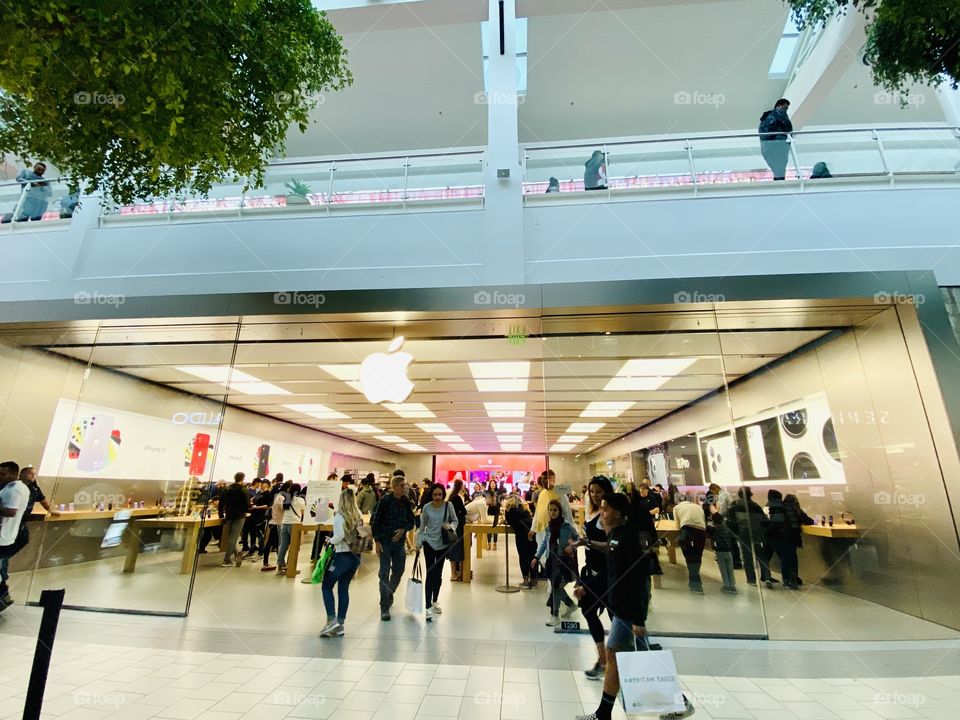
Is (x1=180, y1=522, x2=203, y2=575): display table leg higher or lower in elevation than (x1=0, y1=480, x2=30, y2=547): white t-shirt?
lower

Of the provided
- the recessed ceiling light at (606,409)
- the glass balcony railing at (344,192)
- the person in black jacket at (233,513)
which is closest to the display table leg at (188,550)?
the person in black jacket at (233,513)

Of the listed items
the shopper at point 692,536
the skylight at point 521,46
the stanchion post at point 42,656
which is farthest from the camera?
the skylight at point 521,46

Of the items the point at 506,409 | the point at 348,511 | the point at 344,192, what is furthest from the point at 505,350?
the point at 506,409

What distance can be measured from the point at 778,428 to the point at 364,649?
5.76 meters

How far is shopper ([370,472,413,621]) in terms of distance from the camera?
4730 mm

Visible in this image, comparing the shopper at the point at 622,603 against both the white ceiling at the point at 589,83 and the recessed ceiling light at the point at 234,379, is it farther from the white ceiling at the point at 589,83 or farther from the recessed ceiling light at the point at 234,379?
the white ceiling at the point at 589,83

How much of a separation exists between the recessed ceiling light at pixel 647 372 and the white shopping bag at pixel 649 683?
395 centimetres

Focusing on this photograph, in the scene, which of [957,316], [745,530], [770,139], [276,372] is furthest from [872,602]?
[276,372]

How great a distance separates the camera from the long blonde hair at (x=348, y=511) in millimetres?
4359

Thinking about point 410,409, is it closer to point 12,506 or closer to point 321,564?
point 321,564

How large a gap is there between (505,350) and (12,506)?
574cm

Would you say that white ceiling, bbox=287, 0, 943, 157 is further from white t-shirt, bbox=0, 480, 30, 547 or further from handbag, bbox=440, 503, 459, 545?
handbag, bbox=440, 503, 459, 545

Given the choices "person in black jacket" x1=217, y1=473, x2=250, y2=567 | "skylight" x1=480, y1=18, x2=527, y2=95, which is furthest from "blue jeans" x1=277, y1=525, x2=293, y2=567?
"skylight" x1=480, y1=18, x2=527, y2=95

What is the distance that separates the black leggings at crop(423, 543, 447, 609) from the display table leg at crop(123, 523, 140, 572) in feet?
16.3
